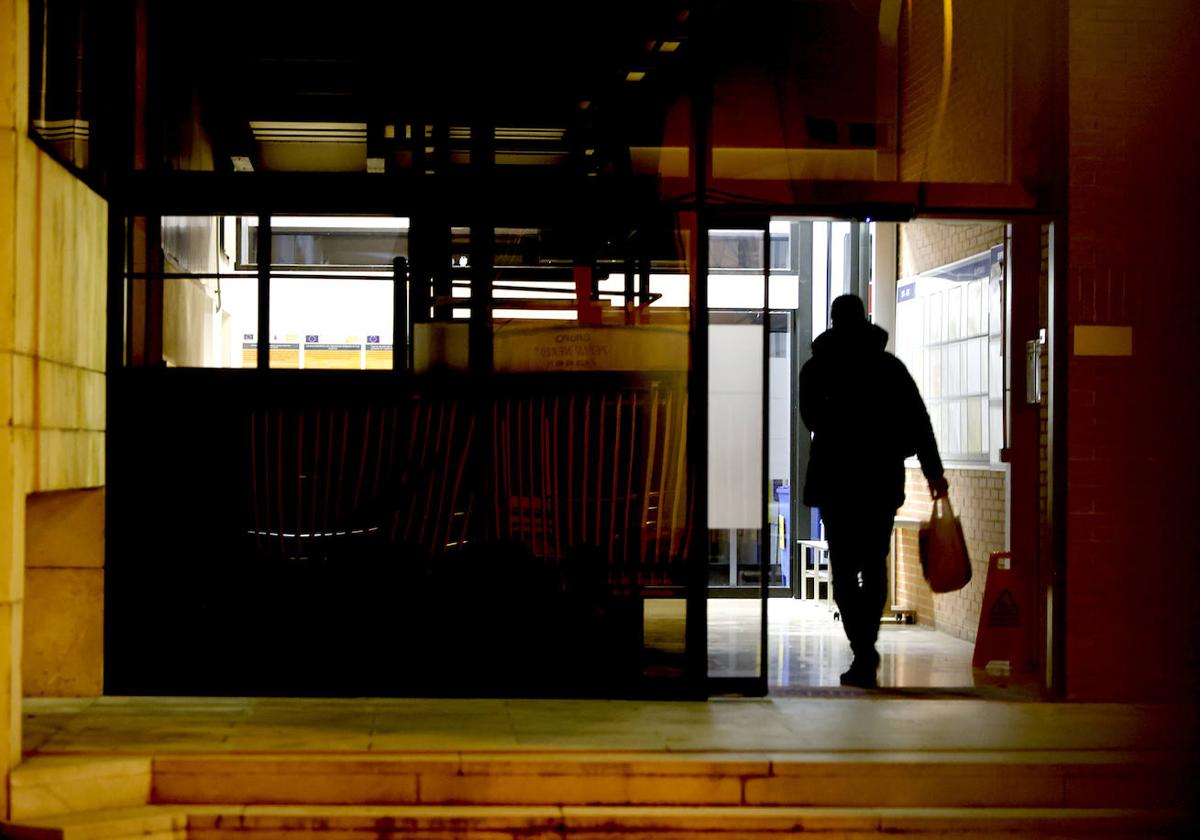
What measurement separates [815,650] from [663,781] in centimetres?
314

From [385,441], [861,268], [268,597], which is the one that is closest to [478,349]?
[385,441]

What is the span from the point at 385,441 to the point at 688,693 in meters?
1.88

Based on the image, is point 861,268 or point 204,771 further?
point 861,268

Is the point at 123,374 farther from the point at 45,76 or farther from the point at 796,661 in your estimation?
the point at 796,661

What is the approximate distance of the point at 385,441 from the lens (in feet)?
21.2

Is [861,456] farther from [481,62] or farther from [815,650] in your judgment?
[481,62]

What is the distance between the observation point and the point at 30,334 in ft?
16.4

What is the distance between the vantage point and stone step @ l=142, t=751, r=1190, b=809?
196 inches

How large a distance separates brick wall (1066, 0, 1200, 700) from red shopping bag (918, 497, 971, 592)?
0.57 metres

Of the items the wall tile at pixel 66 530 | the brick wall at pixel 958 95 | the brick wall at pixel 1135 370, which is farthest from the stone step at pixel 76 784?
the brick wall at pixel 958 95

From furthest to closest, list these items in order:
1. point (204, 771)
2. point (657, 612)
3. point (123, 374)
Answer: point (657, 612)
point (123, 374)
point (204, 771)

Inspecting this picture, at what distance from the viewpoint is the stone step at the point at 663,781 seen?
497 centimetres

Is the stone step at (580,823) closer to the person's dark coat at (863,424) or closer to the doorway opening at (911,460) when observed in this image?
the doorway opening at (911,460)

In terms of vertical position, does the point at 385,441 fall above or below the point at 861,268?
below
